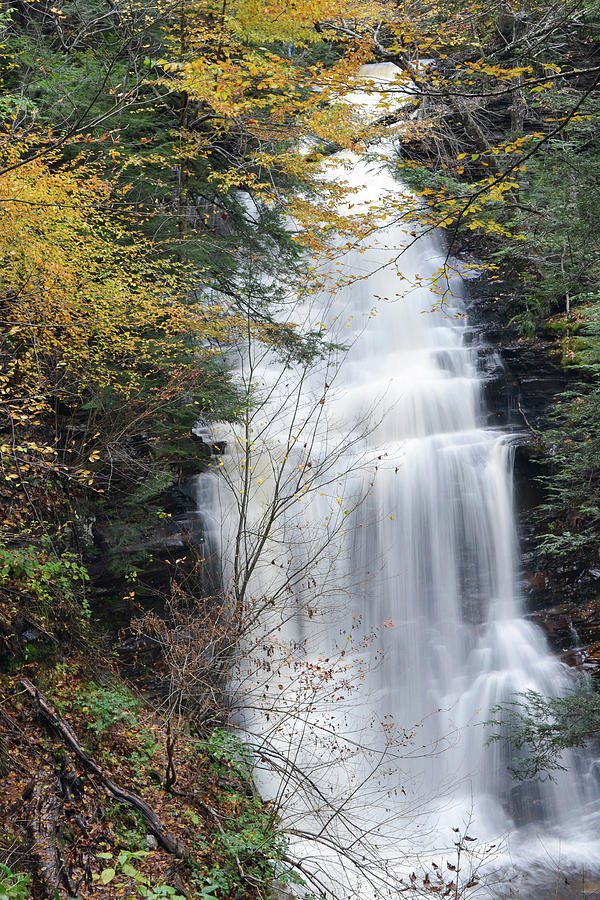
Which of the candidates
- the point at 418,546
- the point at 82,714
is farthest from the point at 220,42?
the point at 82,714

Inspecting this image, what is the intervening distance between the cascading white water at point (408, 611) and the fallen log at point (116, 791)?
7.40 ft

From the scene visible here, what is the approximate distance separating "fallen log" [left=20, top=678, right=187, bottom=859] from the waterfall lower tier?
1.96m

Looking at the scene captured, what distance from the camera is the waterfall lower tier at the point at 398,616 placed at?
693cm

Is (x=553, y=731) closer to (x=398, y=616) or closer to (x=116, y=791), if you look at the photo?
(x=398, y=616)

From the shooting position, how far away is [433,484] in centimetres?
1019

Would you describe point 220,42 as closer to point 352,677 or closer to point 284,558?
point 284,558

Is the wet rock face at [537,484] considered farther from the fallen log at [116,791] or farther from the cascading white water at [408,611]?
the fallen log at [116,791]

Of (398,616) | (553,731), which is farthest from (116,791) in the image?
(398,616)

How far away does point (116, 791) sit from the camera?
4.52 metres

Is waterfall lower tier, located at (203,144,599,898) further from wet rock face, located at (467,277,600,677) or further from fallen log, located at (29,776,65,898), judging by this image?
fallen log, located at (29,776,65,898)

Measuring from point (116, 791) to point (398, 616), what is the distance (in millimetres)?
5734

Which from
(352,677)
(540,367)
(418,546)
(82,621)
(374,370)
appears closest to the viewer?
(82,621)

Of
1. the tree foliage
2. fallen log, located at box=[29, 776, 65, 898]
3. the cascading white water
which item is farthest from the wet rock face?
fallen log, located at box=[29, 776, 65, 898]

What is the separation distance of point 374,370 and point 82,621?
25.5 feet
